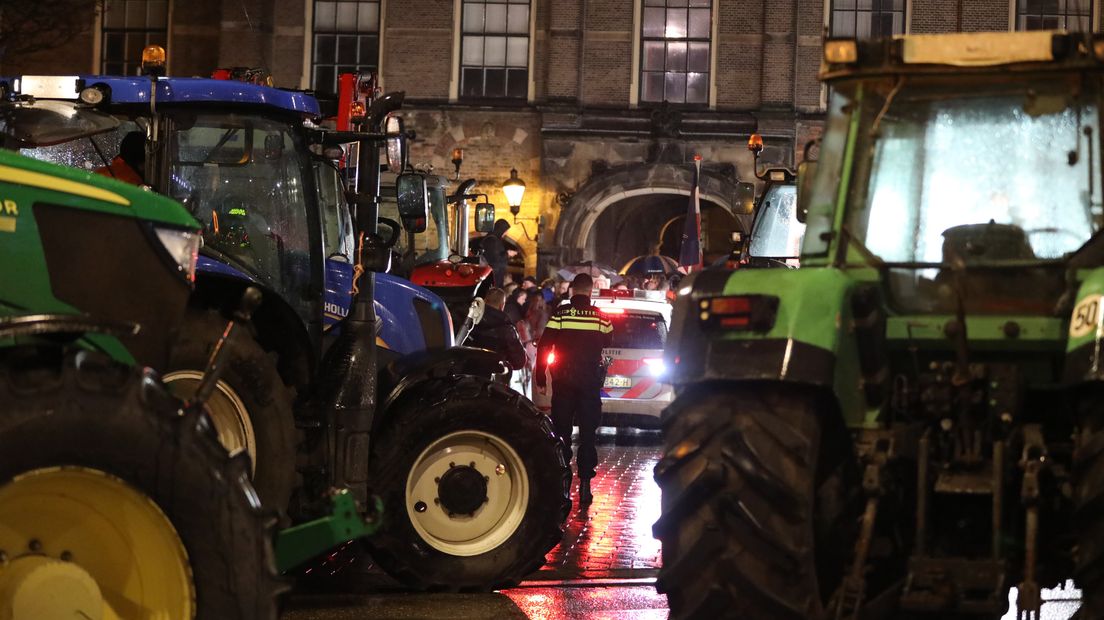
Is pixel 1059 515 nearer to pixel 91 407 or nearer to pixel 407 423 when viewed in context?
pixel 91 407

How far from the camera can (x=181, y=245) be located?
6.08 metres

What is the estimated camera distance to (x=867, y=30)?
107ft

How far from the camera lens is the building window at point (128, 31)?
1305 inches

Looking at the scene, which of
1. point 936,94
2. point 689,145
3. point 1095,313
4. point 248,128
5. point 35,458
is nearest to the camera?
point 35,458

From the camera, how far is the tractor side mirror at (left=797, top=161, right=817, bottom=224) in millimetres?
6637

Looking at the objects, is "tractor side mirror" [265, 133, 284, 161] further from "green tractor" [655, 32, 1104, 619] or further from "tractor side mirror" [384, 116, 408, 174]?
"green tractor" [655, 32, 1104, 619]

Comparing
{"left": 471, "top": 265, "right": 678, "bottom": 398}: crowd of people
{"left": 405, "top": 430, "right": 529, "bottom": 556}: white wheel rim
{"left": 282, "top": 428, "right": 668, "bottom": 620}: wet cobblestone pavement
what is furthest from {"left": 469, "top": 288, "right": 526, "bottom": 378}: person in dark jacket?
{"left": 405, "top": 430, "right": 529, "bottom": 556}: white wheel rim

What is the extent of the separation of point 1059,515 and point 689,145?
2646 cm

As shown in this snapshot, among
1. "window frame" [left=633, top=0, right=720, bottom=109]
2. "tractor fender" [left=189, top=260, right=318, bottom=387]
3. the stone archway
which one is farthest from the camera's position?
"window frame" [left=633, top=0, right=720, bottom=109]

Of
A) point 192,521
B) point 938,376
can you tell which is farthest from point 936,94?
point 192,521

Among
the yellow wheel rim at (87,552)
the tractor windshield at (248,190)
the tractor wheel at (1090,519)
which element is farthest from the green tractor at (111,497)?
the tractor windshield at (248,190)

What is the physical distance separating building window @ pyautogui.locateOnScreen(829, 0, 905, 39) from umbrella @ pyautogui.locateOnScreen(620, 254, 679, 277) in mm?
5770

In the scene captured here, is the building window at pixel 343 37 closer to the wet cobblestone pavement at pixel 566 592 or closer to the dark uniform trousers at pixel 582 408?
the dark uniform trousers at pixel 582 408

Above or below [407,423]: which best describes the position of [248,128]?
above
